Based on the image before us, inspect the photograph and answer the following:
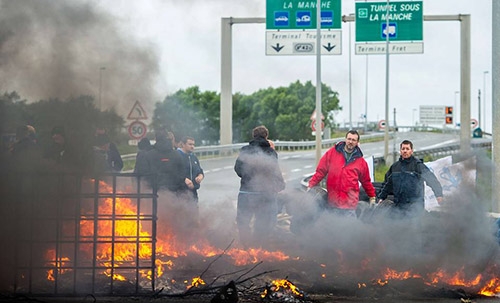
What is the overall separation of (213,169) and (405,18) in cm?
939

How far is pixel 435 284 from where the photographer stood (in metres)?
7.23

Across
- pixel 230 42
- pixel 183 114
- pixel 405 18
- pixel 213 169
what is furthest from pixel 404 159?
pixel 405 18

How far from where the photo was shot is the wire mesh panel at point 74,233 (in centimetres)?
661

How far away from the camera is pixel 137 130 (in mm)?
9828

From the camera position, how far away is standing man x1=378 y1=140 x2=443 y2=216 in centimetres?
842

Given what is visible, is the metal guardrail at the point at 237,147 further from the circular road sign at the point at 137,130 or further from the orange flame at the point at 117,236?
the orange flame at the point at 117,236

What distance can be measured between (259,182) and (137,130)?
1.86 meters

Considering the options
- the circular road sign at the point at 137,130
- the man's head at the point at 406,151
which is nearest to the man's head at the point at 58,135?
the circular road sign at the point at 137,130

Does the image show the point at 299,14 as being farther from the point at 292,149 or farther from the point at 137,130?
the point at 292,149

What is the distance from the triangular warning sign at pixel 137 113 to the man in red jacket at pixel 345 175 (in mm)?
2131

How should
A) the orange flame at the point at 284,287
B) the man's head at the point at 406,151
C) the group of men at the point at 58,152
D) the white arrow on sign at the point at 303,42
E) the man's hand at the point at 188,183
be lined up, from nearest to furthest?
the orange flame at the point at 284,287 < the group of men at the point at 58,152 < the man's head at the point at 406,151 < the man's hand at the point at 188,183 < the white arrow on sign at the point at 303,42

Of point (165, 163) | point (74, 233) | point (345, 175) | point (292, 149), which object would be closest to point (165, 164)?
point (165, 163)

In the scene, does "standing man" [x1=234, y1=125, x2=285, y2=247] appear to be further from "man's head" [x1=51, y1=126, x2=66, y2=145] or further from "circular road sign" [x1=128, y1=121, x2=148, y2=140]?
"man's head" [x1=51, y1=126, x2=66, y2=145]

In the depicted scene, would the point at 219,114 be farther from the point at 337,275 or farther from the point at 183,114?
the point at 337,275
